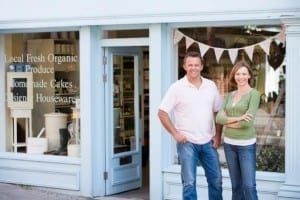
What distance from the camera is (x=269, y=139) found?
8320 mm

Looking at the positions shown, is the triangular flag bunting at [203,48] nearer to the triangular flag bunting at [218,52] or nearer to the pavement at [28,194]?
the triangular flag bunting at [218,52]

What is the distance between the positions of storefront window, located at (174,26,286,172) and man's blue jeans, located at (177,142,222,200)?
5.92 feet

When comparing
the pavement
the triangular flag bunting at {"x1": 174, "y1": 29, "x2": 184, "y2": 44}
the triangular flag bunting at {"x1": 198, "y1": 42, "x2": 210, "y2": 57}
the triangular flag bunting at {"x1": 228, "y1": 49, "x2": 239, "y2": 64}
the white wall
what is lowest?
the pavement

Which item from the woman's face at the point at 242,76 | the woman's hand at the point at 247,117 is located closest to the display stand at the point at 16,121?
the woman's face at the point at 242,76

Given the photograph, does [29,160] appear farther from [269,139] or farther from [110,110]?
[269,139]

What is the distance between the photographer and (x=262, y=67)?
8297 mm

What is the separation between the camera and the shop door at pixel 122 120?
31.2ft

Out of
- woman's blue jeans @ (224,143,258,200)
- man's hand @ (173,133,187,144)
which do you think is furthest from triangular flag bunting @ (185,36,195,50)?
man's hand @ (173,133,187,144)

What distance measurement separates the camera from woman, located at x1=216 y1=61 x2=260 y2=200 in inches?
259

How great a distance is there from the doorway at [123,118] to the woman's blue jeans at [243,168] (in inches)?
121

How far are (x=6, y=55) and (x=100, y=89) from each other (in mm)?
1968

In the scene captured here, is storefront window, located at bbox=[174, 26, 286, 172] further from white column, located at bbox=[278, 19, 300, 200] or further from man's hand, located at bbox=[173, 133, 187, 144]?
man's hand, located at bbox=[173, 133, 187, 144]

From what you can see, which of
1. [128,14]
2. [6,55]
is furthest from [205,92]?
[6,55]

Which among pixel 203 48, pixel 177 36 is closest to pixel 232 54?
pixel 203 48
